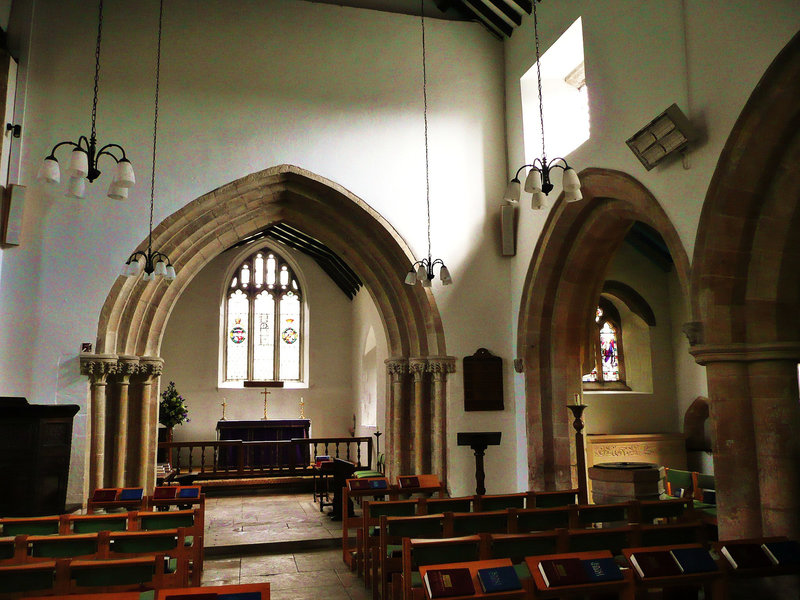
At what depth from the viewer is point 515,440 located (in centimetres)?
797

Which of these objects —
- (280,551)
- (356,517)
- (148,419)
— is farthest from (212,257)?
(356,517)

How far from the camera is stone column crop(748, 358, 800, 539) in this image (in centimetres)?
448

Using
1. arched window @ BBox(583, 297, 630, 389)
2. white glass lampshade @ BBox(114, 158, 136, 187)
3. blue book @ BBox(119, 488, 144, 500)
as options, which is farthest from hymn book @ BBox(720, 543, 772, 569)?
arched window @ BBox(583, 297, 630, 389)

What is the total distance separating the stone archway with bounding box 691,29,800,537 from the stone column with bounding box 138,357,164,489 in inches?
232

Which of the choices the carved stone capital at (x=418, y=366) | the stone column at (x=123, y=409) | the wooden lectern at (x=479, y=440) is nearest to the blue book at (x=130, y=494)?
the stone column at (x=123, y=409)

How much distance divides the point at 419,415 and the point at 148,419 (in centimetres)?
320

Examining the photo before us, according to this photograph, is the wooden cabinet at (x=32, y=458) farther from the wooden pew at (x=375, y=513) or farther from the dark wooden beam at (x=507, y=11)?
the dark wooden beam at (x=507, y=11)

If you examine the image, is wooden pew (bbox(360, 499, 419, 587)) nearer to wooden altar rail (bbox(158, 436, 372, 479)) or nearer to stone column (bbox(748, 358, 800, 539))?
stone column (bbox(748, 358, 800, 539))

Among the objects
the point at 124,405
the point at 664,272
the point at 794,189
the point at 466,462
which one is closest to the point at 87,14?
the point at 124,405

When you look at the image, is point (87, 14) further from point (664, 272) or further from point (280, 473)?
point (664, 272)

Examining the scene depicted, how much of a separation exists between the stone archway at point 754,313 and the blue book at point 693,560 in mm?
1837

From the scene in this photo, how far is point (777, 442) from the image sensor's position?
459 cm

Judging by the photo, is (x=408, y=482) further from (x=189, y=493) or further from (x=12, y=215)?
(x=12, y=215)

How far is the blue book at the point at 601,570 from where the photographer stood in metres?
2.87
